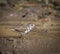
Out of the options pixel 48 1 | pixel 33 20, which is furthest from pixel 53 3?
pixel 33 20

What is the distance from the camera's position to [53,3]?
5.04ft

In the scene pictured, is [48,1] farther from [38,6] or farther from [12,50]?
[12,50]

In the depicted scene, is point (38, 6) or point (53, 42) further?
point (38, 6)

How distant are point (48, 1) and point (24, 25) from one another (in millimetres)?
310

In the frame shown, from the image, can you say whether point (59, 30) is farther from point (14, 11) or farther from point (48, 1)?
point (14, 11)

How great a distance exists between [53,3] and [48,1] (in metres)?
0.05

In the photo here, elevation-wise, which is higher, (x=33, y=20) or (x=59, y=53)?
(x=33, y=20)

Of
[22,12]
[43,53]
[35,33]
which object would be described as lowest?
[43,53]

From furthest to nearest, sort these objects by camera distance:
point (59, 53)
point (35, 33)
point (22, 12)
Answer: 1. point (22, 12)
2. point (35, 33)
3. point (59, 53)

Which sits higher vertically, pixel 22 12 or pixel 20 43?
pixel 22 12

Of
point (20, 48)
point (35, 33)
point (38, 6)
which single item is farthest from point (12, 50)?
point (38, 6)

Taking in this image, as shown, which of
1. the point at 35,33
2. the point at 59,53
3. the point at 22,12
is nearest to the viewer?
the point at 59,53

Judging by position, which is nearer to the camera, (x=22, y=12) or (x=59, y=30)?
(x=59, y=30)

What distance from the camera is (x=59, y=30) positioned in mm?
1395
